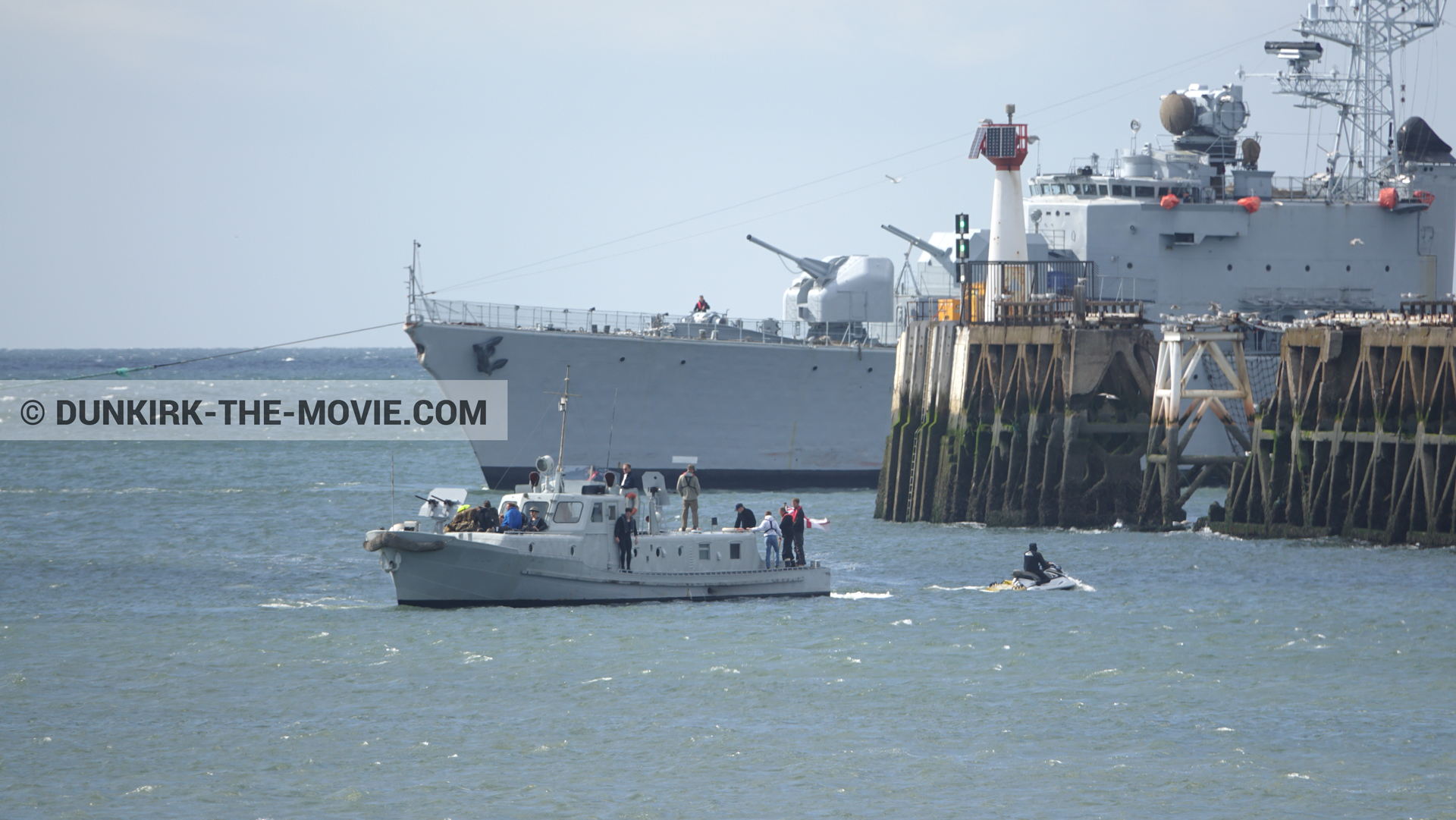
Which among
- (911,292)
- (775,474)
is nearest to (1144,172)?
(911,292)

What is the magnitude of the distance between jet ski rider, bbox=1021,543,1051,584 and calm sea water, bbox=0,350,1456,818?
0.79 m

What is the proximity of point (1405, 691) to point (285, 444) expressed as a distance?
90925 millimetres

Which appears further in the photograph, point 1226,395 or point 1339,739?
point 1226,395

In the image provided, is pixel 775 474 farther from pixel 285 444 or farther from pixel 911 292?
pixel 285 444

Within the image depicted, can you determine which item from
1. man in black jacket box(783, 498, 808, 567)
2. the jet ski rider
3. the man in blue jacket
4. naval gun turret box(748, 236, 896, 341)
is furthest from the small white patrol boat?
naval gun turret box(748, 236, 896, 341)

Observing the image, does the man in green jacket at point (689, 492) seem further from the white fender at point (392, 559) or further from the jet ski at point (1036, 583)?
the jet ski at point (1036, 583)

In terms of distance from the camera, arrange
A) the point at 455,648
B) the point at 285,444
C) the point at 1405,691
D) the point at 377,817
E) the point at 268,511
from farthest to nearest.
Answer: the point at 285,444, the point at 268,511, the point at 455,648, the point at 1405,691, the point at 377,817

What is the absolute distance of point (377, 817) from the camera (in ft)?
59.1

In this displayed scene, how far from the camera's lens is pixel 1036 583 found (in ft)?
107

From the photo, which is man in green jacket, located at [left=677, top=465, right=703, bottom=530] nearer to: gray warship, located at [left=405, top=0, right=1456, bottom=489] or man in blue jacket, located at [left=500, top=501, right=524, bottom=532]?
man in blue jacket, located at [left=500, top=501, right=524, bottom=532]

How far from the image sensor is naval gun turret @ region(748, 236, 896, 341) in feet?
190

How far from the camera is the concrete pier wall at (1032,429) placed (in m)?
42.0

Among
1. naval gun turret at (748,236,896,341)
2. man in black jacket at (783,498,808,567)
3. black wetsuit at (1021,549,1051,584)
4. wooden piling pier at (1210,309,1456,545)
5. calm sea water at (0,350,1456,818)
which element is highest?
naval gun turret at (748,236,896,341)

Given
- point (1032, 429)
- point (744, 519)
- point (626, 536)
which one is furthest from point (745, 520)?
point (1032, 429)
